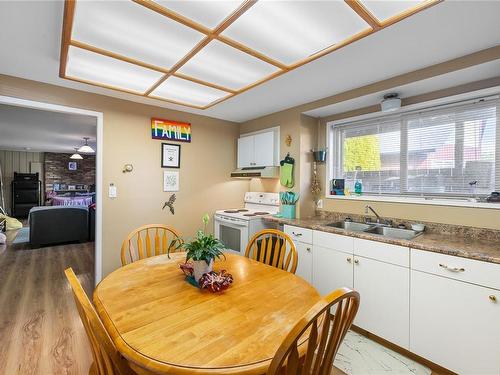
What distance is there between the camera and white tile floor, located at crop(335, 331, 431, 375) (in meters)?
1.79

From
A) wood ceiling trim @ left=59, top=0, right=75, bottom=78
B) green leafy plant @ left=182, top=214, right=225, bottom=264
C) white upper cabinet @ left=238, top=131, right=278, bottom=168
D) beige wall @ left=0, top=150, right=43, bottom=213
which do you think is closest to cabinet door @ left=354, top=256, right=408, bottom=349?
green leafy plant @ left=182, top=214, right=225, bottom=264

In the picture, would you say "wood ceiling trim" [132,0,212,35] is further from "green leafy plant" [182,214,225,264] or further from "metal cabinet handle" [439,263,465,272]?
"metal cabinet handle" [439,263,465,272]

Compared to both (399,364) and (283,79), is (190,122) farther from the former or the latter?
(399,364)

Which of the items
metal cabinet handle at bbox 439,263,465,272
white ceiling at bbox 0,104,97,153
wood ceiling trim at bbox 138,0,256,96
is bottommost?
metal cabinet handle at bbox 439,263,465,272

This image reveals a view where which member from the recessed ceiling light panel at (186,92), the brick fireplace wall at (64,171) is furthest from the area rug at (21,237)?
the recessed ceiling light panel at (186,92)

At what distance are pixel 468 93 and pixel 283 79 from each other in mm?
1564

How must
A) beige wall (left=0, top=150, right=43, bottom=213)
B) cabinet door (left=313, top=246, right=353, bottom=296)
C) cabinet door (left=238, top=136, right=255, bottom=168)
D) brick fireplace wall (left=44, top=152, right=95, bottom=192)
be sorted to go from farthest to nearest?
1. brick fireplace wall (left=44, top=152, right=95, bottom=192)
2. beige wall (left=0, top=150, right=43, bottom=213)
3. cabinet door (left=238, top=136, right=255, bottom=168)
4. cabinet door (left=313, top=246, right=353, bottom=296)

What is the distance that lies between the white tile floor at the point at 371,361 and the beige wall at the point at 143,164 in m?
2.35

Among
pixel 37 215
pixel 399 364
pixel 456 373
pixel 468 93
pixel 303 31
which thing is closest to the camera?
pixel 303 31

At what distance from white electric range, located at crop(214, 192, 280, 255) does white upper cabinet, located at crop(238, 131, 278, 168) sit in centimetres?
49

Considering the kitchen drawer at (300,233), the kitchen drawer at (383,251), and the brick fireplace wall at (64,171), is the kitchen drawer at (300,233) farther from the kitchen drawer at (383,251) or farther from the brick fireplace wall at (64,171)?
the brick fireplace wall at (64,171)

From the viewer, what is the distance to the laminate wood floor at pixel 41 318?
182cm

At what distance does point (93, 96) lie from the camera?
2.81m

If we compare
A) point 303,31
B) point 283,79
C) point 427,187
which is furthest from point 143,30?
point 427,187
